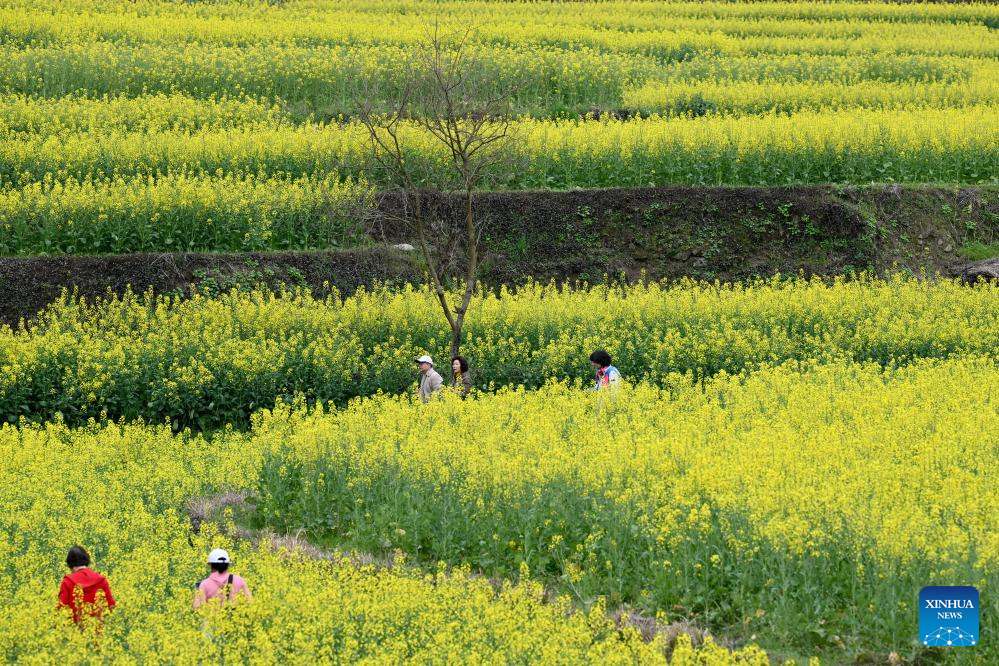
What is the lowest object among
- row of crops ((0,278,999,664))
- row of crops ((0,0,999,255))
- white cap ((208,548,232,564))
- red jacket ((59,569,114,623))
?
row of crops ((0,278,999,664))

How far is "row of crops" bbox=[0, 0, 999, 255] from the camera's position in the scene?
990 inches

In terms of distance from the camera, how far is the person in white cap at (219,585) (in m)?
10.7

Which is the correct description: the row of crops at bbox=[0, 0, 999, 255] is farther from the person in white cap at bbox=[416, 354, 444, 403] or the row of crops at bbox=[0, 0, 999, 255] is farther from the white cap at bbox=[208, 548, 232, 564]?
the white cap at bbox=[208, 548, 232, 564]

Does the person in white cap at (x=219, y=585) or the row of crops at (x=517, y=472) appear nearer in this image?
the person in white cap at (x=219, y=585)

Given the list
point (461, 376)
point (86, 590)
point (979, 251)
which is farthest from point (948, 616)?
point (979, 251)

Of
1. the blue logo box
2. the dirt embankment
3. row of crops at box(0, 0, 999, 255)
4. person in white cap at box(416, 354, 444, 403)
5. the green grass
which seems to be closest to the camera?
the blue logo box

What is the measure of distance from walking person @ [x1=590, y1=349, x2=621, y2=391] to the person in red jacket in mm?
7656

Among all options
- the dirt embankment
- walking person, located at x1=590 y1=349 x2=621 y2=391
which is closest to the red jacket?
walking person, located at x1=590 y1=349 x2=621 y2=391

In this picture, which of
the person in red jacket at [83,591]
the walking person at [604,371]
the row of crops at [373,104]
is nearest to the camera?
the person in red jacket at [83,591]

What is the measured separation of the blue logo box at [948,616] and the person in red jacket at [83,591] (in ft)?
22.6

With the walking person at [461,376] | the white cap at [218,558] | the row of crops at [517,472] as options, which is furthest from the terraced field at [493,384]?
the walking person at [461,376]

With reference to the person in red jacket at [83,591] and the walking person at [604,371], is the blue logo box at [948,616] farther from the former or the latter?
the person in red jacket at [83,591]

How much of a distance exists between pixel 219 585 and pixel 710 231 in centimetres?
1777

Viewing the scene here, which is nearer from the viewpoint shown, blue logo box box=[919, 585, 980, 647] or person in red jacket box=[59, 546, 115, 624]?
blue logo box box=[919, 585, 980, 647]
